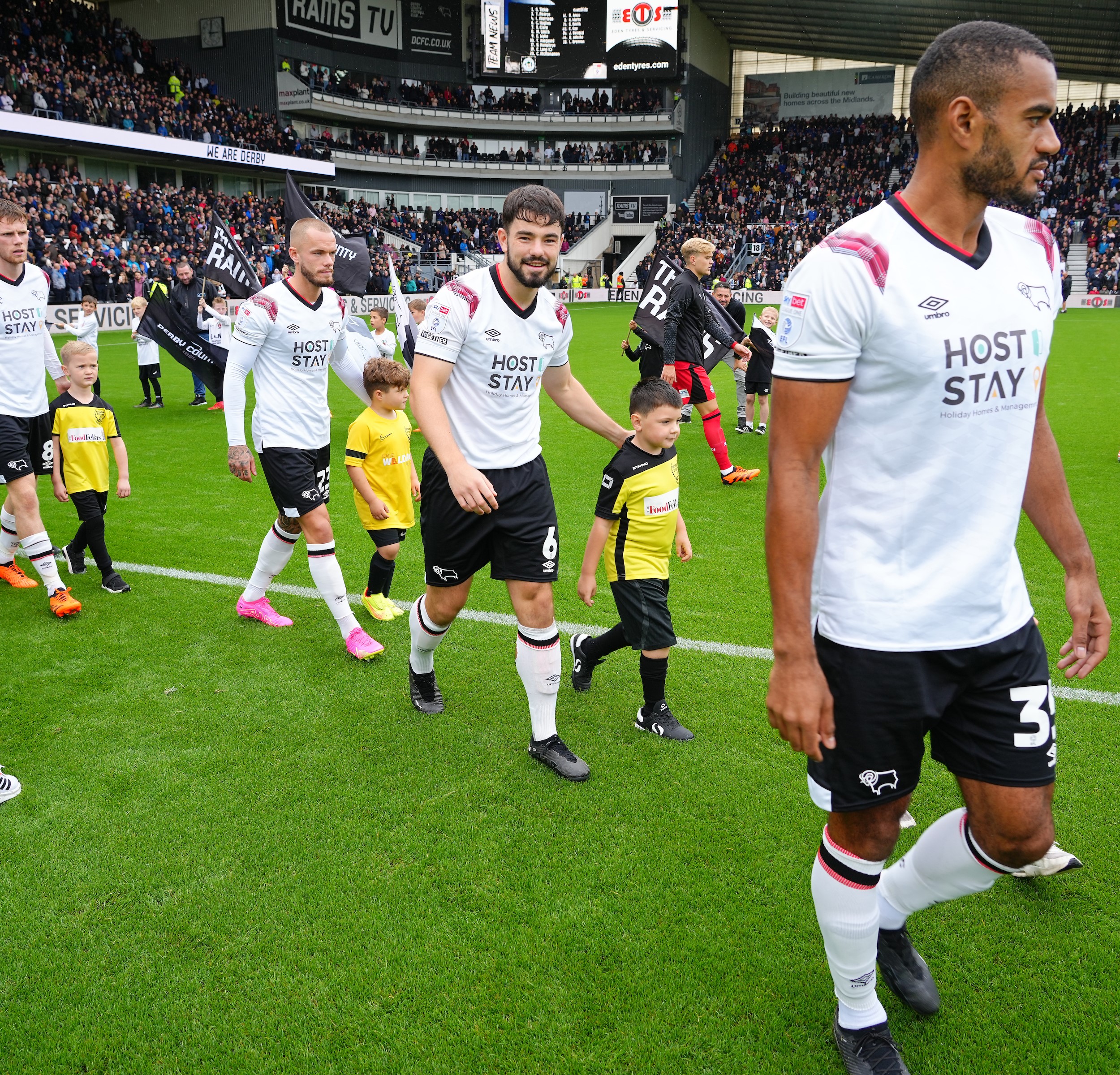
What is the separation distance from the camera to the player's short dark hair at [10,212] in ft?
19.1

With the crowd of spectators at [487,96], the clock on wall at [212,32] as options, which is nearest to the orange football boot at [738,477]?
the crowd of spectators at [487,96]

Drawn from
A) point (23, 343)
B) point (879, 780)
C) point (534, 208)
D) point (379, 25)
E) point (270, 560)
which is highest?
point (379, 25)

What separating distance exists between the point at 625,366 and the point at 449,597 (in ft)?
53.4

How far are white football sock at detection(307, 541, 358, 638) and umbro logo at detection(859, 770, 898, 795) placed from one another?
12.4ft

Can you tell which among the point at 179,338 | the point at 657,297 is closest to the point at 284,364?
the point at 657,297

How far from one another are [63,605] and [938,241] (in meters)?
5.91

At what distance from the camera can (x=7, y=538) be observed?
6.61m

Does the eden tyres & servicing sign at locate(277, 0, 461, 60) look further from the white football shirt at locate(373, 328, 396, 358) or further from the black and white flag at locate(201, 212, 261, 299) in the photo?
the white football shirt at locate(373, 328, 396, 358)

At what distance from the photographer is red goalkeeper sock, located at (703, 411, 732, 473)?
9.50 m

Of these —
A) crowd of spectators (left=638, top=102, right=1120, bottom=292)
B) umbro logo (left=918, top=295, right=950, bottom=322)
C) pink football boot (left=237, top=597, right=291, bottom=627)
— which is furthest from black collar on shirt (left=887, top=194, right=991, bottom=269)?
crowd of spectators (left=638, top=102, right=1120, bottom=292)

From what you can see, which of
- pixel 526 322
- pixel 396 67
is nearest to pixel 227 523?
pixel 526 322

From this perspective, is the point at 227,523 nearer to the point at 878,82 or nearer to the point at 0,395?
the point at 0,395

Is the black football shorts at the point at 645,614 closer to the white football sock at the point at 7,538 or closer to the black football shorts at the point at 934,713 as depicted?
the black football shorts at the point at 934,713

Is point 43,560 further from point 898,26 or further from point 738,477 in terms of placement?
point 898,26
